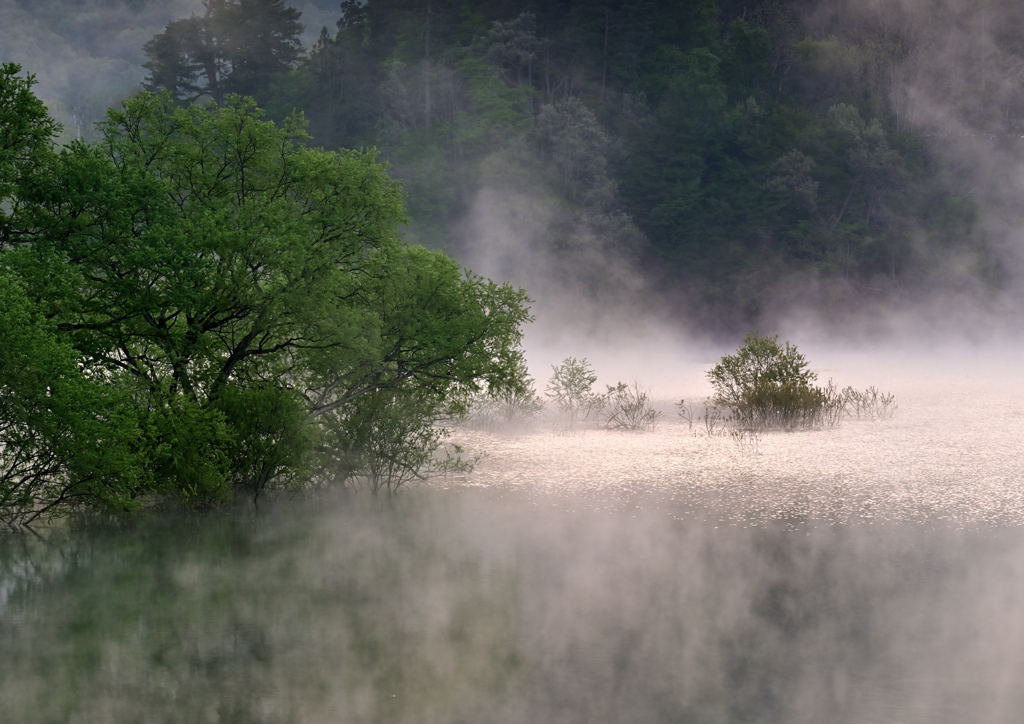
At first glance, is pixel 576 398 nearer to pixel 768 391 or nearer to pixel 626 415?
pixel 626 415

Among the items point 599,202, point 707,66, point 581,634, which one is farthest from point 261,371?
point 707,66

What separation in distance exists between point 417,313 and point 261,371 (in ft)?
12.0

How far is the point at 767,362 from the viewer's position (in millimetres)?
32250

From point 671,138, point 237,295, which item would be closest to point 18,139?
point 237,295

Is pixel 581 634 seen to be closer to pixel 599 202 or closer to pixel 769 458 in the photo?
pixel 769 458

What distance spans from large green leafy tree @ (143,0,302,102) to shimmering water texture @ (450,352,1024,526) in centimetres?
6207

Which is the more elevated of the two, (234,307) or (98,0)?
(98,0)

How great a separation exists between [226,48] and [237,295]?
7219 cm

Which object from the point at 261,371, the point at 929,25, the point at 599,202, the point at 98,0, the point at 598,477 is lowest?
the point at 598,477

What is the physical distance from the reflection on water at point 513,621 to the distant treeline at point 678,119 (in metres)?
56.2

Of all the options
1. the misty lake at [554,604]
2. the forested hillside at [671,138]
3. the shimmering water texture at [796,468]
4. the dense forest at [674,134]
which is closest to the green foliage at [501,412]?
the shimmering water texture at [796,468]

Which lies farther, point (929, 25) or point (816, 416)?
point (929, 25)

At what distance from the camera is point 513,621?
13.2 m

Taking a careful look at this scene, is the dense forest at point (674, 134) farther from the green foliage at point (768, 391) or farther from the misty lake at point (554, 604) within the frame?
the misty lake at point (554, 604)
